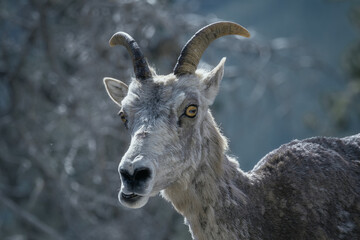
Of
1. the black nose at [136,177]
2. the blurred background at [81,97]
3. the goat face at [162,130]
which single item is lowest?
the black nose at [136,177]

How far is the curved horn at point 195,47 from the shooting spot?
4.81 meters

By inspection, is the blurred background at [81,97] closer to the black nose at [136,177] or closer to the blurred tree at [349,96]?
the blurred tree at [349,96]

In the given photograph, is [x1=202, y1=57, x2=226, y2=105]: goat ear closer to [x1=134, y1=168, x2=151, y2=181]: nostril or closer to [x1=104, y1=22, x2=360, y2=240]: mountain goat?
[x1=104, y1=22, x2=360, y2=240]: mountain goat

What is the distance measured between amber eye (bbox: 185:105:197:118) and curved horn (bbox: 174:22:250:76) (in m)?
0.47

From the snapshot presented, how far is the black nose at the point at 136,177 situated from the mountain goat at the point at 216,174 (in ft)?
0.32

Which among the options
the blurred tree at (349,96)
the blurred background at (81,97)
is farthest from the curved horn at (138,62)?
the blurred tree at (349,96)

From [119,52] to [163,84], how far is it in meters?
7.46

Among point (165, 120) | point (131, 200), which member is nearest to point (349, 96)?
point (165, 120)

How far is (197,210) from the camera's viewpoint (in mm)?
4371

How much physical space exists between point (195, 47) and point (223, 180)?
1.37m

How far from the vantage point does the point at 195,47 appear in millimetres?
4828

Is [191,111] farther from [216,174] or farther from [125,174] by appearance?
[125,174]

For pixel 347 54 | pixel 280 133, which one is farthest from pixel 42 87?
pixel 280 133

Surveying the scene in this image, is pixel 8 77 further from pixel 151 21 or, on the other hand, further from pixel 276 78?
pixel 276 78
